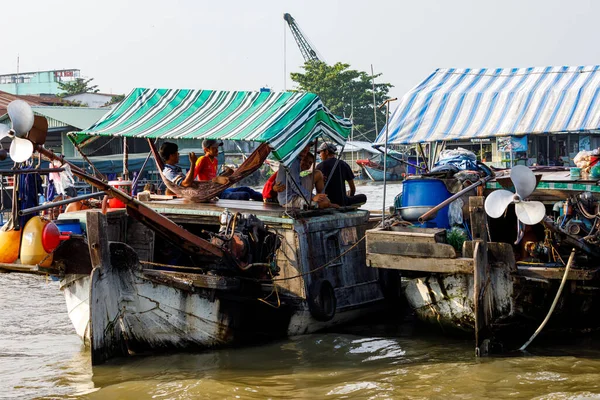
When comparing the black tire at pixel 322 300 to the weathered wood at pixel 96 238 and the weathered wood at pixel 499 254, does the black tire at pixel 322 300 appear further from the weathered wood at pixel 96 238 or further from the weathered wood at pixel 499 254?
the weathered wood at pixel 96 238

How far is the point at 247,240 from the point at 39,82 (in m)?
45.9

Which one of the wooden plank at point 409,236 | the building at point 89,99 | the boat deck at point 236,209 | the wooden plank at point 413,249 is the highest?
the building at point 89,99

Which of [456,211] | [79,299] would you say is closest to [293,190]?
[456,211]

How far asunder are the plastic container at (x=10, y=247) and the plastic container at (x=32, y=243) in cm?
7

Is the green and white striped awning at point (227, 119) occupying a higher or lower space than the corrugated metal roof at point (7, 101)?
lower

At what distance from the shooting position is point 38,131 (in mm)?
6680

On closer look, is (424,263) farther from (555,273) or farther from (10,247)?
(10,247)

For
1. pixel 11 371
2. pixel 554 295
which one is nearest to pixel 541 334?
pixel 554 295

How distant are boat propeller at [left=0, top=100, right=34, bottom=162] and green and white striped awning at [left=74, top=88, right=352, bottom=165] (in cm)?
221

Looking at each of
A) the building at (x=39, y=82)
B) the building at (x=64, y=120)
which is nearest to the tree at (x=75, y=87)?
the building at (x=39, y=82)

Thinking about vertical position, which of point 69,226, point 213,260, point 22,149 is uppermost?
point 22,149

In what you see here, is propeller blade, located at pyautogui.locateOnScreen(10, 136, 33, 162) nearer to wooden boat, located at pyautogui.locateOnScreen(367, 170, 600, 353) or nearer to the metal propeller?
wooden boat, located at pyautogui.locateOnScreen(367, 170, 600, 353)

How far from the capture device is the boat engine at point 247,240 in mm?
7812

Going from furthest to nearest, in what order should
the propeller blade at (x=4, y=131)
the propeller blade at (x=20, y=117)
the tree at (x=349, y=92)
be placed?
the tree at (x=349, y=92) < the propeller blade at (x=4, y=131) < the propeller blade at (x=20, y=117)
